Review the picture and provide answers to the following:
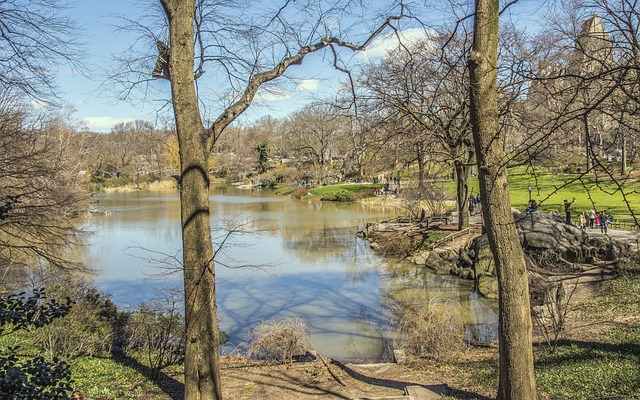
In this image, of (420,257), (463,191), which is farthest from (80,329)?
(463,191)

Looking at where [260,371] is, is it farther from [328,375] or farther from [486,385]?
[486,385]

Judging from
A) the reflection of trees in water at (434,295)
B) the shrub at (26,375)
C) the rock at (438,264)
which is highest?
the shrub at (26,375)

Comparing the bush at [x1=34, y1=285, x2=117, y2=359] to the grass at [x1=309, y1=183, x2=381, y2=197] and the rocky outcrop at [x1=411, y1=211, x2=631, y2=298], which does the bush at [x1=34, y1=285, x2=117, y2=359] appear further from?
the grass at [x1=309, y1=183, x2=381, y2=197]

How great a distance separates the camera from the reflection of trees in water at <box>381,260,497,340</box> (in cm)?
1182

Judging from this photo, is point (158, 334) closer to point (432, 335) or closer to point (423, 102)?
→ point (432, 335)

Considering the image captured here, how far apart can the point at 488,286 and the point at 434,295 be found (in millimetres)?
1631

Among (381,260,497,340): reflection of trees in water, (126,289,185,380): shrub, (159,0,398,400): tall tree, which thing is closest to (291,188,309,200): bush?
(381,260,497,340): reflection of trees in water

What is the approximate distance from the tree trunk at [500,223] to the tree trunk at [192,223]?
3287 mm

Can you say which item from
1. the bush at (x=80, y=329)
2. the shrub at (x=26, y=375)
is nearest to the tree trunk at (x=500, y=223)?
the shrub at (x=26, y=375)

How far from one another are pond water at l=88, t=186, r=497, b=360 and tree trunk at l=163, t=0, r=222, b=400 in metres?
0.39

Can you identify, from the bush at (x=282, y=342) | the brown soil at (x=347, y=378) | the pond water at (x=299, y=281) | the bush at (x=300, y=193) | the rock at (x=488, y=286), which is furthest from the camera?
the bush at (x=300, y=193)

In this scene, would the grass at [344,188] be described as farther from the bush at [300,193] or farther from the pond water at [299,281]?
the pond water at [299,281]

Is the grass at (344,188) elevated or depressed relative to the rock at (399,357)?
elevated

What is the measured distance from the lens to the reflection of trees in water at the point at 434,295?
11820 mm
